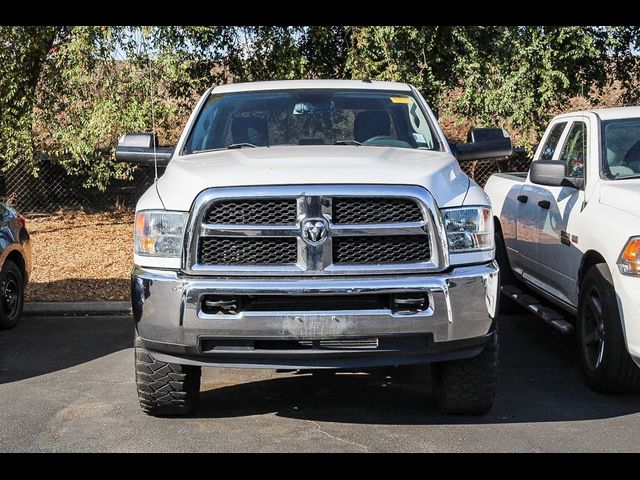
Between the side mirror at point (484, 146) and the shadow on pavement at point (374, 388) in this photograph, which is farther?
the side mirror at point (484, 146)

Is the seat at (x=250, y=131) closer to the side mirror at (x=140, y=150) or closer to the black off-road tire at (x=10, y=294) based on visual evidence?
the side mirror at (x=140, y=150)

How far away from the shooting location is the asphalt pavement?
5070 millimetres

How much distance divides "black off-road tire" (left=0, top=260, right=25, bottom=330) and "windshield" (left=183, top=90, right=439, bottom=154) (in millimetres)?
3154

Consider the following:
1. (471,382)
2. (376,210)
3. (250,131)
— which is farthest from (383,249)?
(250,131)

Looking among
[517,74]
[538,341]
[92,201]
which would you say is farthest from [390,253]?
[92,201]

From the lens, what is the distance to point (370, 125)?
254 inches

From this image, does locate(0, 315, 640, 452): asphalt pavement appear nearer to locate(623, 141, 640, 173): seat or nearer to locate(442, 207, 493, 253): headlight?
locate(442, 207, 493, 253): headlight

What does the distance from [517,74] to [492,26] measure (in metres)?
0.76

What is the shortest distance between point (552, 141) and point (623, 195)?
2.18 m

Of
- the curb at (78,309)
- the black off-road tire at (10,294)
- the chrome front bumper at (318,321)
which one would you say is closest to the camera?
the chrome front bumper at (318,321)

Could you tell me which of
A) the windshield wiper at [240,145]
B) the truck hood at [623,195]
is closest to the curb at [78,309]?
the windshield wiper at [240,145]

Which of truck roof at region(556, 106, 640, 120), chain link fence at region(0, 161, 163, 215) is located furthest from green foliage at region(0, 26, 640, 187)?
truck roof at region(556, 106, 640, 120)

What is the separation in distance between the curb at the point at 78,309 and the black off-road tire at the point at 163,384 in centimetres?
416

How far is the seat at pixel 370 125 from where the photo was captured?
641 centimetres
